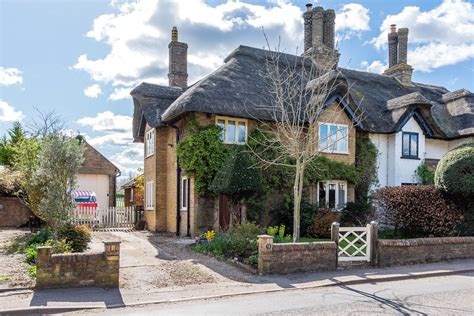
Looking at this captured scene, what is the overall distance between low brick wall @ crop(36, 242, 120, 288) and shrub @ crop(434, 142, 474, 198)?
43.5 ft

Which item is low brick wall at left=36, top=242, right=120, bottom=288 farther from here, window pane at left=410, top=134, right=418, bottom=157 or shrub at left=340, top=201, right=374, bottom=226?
window pane at left=410, top=134, right=418, bottom=157

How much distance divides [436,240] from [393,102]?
12.3m

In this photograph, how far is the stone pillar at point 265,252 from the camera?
11188 millimetres

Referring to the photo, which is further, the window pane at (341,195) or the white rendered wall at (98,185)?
the white rendered wall at (98,185)

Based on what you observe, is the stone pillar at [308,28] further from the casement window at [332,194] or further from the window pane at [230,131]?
the window pane at [230,131]

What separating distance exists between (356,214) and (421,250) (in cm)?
603

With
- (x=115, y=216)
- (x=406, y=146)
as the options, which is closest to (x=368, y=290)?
(x=406, y=146)

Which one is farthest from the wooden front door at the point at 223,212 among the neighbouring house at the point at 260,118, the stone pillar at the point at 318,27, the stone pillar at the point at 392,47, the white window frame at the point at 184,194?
the stone pillar at the point at 392,47

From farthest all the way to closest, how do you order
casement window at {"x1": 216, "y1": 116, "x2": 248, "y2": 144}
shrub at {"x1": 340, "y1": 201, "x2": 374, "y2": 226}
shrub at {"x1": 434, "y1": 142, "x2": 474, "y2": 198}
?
shrub at {"x1": 340, "y1": 201, "x2": 374, "y2": 226}, casement window at {"x1": 216, "y1": 116, "x2": 248, "y2": 144}, shrub at {"x1": 434, "y1": 142, "x2": 474, "y2": 198}

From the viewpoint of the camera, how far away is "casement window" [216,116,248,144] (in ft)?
61.0

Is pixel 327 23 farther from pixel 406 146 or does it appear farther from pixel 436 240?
pixel 436 240

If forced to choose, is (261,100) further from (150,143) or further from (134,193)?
(134,193)

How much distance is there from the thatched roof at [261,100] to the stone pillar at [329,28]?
2.51m

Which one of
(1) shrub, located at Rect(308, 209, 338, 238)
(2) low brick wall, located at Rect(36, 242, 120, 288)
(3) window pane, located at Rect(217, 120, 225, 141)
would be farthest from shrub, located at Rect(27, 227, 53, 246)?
(1) shrub, located at Rect(308, 209, 338, 238)
